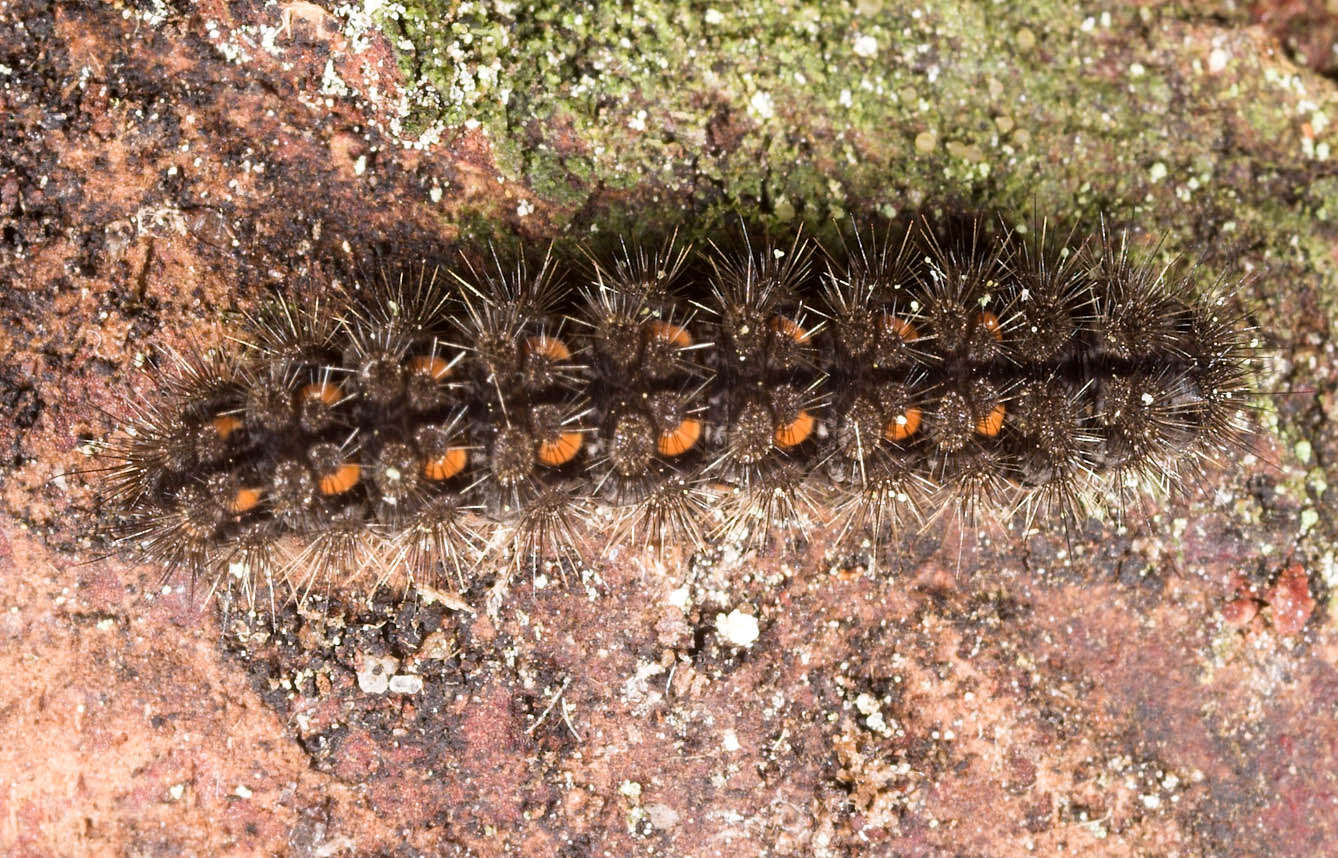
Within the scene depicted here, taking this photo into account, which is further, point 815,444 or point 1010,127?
point 1010,127

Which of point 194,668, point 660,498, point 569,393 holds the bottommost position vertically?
point 194,668

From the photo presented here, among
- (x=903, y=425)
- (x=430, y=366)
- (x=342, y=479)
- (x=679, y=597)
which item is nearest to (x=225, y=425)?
(x=342, y=479)

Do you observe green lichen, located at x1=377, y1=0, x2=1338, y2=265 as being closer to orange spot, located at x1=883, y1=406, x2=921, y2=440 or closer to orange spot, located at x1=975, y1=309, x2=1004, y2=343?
orange spot, located at x1=975, y1=309, x2=1004, y2=343

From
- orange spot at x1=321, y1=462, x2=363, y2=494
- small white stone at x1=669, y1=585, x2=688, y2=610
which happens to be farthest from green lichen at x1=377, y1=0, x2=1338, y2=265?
small white stone at x1=669, y1=585, x2=688, y2=610

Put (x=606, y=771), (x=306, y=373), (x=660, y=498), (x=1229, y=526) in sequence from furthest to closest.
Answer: (x=1229, y=526)
(x=606, y=771)
(x=660, y=498)
(x=306, y=373)

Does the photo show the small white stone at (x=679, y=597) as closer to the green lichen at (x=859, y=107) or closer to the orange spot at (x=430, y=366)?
the orange spot at (x=430, y=366)

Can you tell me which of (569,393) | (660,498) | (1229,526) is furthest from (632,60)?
(1229,526)

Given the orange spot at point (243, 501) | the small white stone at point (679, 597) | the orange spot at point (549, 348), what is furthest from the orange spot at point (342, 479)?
the small white stone at point (679, 597)

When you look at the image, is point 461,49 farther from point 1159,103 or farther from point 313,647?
point 1159,103
